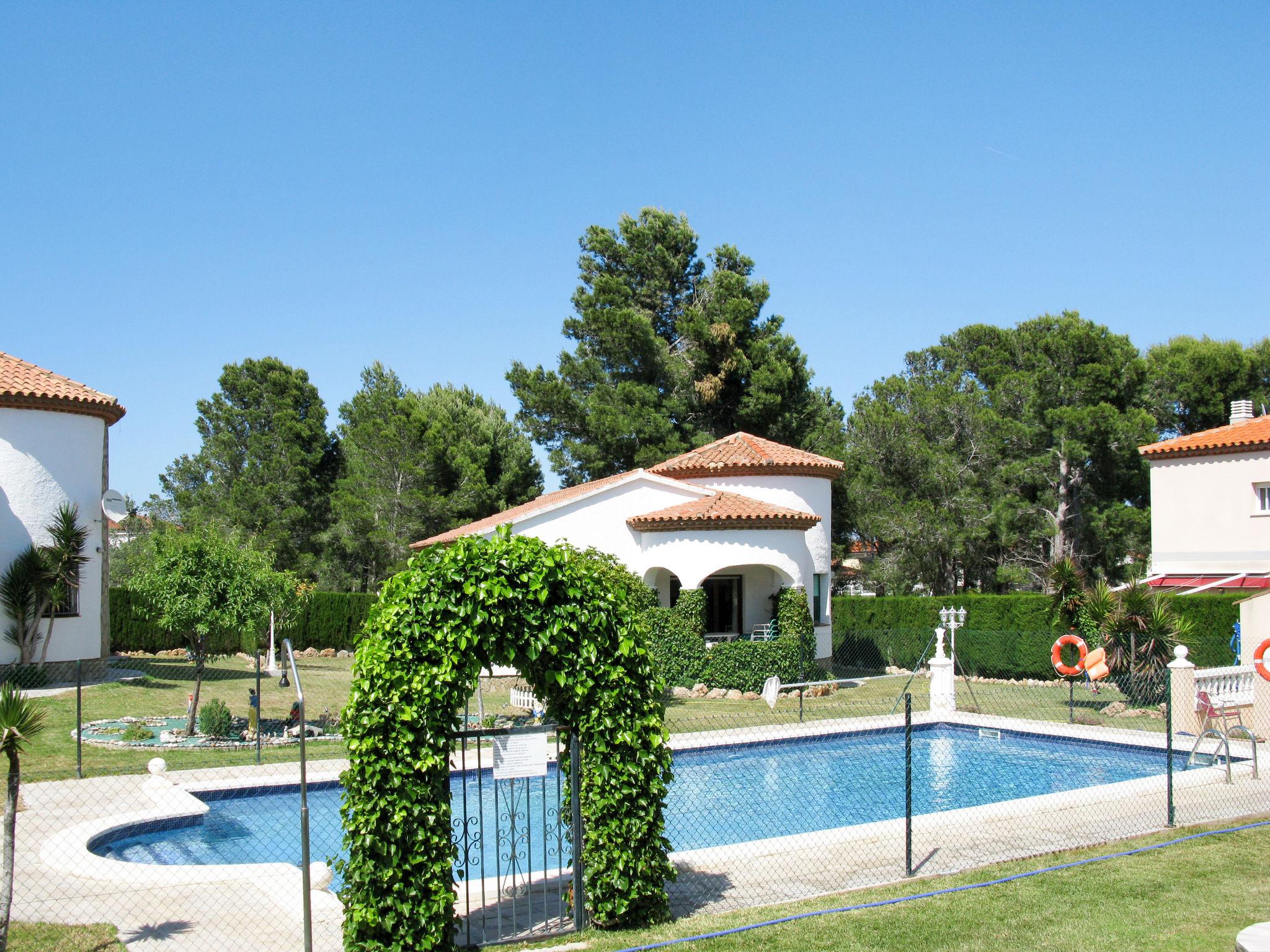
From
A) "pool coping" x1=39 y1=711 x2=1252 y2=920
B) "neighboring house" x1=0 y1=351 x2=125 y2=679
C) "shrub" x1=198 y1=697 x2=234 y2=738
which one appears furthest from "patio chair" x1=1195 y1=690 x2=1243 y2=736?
"neighboring house" x1=0 y1=351 x2=125 y2=679

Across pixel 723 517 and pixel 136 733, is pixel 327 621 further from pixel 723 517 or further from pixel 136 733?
pixel 136 733

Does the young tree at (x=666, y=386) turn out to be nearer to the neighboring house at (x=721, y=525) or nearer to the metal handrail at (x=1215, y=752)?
the neighboring house at (x=721, y=525)

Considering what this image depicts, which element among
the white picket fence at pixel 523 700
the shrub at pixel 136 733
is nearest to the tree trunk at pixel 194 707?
the shrub at pixel 136 733

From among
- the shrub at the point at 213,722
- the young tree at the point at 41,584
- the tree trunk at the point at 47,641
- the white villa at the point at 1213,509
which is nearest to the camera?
the shrub at the point at 213,722

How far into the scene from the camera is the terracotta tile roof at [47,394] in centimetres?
2330

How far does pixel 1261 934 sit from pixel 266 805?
12598 mm

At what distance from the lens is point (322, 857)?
1241 centimetres

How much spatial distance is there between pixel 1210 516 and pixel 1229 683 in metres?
14.0

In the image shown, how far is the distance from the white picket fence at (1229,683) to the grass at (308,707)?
1742mm

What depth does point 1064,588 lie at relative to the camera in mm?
23375

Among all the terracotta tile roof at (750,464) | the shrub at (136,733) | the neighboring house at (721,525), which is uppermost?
the terracotta tile roof at (750,464)

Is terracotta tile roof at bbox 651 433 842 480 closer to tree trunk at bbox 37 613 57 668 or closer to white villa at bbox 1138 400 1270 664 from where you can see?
white villa at bbox 1138 400 1270 664

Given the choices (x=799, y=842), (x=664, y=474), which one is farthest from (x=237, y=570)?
(x=664, y=474)

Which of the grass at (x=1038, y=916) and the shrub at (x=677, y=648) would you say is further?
the shrub at (x=677, y=648)
